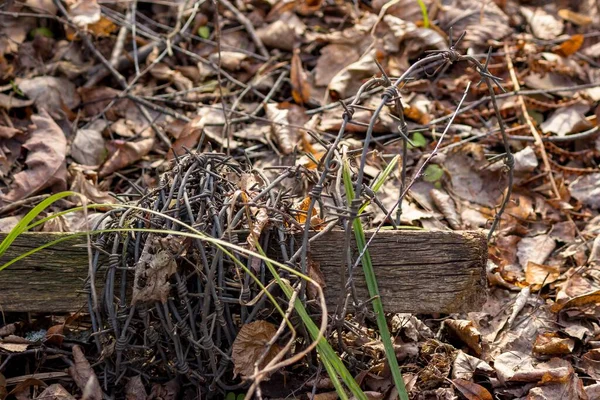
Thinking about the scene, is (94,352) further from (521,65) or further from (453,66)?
(521,65)

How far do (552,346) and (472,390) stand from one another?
41 centimetres

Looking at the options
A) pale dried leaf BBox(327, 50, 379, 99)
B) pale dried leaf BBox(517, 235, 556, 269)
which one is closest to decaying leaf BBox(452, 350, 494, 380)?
pale dried leaf BBox(517, 235, 556, 269)

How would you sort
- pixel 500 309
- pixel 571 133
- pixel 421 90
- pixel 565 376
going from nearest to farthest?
1. pixel 565 376
2. pixel 500 309
3. pixel 571 133
4. pixel 421 90

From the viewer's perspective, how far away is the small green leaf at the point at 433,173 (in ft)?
11.3

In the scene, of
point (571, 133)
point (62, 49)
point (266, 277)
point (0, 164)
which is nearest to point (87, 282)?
point (266, 277)

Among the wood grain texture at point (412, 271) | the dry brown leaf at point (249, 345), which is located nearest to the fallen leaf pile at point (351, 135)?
the dry brown leaf at point (249, 345)

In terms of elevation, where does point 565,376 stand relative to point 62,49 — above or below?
below

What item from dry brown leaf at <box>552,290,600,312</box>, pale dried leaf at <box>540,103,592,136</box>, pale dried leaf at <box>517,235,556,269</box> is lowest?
pale dried leaf at <box>517,235,556,269</box>

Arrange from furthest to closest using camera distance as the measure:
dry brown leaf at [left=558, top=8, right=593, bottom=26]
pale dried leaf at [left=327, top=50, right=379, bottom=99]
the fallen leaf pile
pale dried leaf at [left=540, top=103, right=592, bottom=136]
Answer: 1. dry brown leaf at [left=558, top=8, right=593, bottom=26]
2. pale dried leaf at [left=327, top=50, right=379, bottom=99]
3. pale dried leaf at [left=540, top=103, right=592, bottom=136]
4. the fallen leaf pile

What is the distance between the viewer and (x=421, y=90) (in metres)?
3.96

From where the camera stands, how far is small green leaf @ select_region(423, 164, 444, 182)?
3.45 meters

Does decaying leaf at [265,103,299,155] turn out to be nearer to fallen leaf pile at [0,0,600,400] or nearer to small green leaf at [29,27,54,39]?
fallen leaf pile at [0,0,600,400]

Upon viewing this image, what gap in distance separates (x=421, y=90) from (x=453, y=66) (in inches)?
15.1

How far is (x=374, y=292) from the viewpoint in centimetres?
197
